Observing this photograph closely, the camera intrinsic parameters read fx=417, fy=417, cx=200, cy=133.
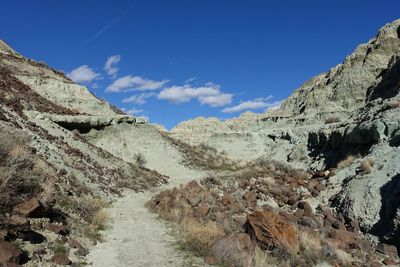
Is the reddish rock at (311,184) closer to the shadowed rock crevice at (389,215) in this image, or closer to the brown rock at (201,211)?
the shadowed rock crevice at (389,215)

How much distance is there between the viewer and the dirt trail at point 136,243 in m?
10.1

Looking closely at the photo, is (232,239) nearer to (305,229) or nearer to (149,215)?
(305,229)

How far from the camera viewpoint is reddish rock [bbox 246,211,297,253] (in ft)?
37.5

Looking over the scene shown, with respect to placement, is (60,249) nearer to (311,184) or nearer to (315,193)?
(315,193)

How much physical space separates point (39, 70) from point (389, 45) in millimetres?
45831

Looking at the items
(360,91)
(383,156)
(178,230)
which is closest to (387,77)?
(360,91)

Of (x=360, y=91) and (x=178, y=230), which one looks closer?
(x=178, y=230)

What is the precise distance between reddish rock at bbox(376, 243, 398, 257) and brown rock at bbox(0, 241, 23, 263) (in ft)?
37.7


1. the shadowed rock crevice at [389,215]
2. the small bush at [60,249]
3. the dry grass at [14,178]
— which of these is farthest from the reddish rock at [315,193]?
the small bush at [60,249]

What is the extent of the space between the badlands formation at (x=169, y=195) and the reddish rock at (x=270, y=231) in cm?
3

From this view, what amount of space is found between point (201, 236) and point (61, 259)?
4.19 metres

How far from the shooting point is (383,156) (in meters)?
21.0

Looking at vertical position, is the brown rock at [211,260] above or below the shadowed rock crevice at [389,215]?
below

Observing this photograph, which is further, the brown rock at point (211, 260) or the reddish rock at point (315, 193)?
the reddish rock at point (315, 193)
